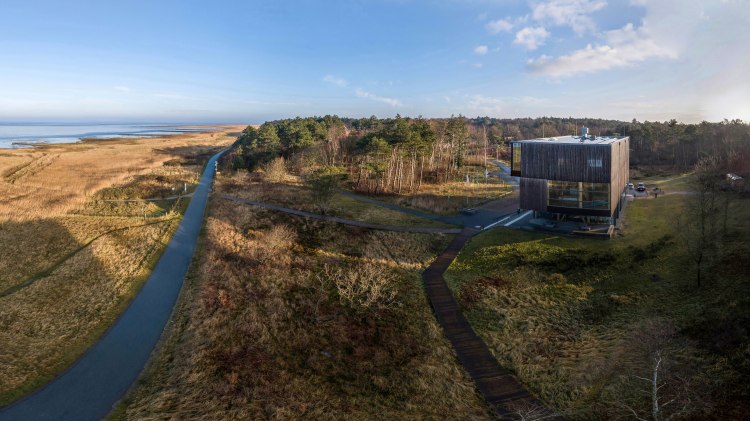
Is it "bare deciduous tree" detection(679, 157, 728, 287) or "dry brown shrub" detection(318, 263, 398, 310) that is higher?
"bare deciduous tree" detection(679, 157, 728, 287)

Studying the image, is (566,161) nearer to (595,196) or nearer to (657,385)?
(595,196)

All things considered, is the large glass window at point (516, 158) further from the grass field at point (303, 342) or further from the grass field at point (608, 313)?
the grass field at point (303, 342)

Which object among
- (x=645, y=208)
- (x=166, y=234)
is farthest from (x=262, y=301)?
(x=645, y=208)

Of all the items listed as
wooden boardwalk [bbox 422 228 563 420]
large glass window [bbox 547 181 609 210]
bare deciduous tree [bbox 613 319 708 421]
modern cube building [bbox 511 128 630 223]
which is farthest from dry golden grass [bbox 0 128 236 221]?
large glass window [bbox 547 181 609 210]

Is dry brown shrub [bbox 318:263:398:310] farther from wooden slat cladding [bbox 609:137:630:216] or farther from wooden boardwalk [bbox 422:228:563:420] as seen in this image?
wooden slat cladding [bbox 609:137:630:216]

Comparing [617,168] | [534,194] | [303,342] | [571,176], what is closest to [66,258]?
[303,342]

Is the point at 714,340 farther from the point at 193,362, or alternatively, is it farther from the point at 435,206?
the point at 435,206
